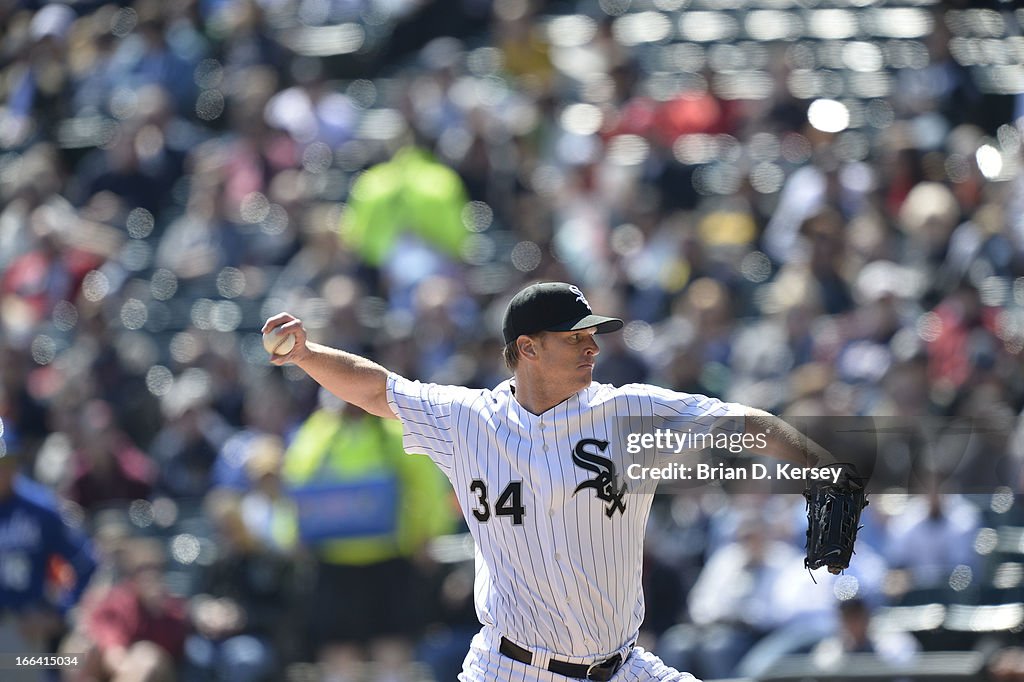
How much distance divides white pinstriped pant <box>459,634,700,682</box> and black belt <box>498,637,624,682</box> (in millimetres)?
13

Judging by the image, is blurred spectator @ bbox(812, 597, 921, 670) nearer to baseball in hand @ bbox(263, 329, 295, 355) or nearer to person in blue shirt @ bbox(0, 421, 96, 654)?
baseball in hand @ bbox(263, 329, 295, 355)

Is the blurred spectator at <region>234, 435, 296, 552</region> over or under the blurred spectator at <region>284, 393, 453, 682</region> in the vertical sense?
under

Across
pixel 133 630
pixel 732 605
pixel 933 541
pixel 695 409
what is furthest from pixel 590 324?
pixel 133 630

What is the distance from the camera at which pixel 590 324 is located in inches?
196

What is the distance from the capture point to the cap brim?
4.97 meters

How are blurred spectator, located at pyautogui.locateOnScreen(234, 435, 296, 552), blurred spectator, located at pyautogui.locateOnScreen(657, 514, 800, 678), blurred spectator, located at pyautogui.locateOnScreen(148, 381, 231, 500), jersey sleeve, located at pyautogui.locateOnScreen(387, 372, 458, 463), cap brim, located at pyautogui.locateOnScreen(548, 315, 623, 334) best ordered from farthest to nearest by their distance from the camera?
blurred spectator, located at pyautogui.locateOnScreen(148, 381, 231, 500) < blurred spectator, located at pyautogui.locateOnScreen(234, 435, 296, 552) < blurred spectator, located at pyautogui.locateOnScreen(657, 514, 800, 678) < jersey sleeve, located at pyautogui.locateOnScreen(387, 372, 458, 463) < cap brim, located at pyautogui.locateOnScreen(548, 315, 623, 334)

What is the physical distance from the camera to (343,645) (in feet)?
27.1

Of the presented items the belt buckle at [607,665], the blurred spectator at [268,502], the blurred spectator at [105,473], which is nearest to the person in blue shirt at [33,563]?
the blurred spectator at [268,502]

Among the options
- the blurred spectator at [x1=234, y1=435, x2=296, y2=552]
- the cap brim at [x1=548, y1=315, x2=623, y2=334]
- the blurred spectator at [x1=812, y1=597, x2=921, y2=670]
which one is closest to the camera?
the cap brim at [x1=548, y1=315, x2=623, y2=334]

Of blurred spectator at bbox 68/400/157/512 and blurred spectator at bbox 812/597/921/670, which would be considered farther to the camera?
blurred spectator at bbox 68/400/157/512

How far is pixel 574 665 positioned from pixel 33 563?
4308 millimetres

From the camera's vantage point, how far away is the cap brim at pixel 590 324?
4.97m

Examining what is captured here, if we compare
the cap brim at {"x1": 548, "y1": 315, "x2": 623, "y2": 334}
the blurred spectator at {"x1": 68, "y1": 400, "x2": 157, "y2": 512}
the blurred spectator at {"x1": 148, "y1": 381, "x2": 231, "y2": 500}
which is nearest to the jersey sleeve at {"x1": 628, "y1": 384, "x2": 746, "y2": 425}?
the cap brim at {"x1": 548, "y1": 315, "x2": 623, "y2": 334}

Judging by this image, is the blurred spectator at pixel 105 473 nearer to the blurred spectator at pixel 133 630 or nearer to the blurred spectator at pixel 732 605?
the blurred spectator at pixel 133 630
